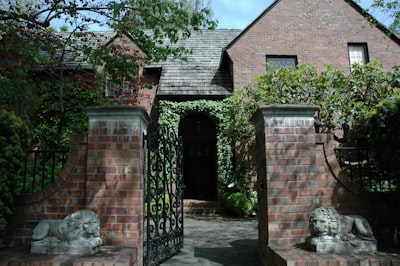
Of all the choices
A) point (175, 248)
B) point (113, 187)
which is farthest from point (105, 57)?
point (175, 248)

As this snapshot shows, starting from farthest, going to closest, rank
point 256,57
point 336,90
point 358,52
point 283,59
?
point 358,52 → point 283,59 → point 256,57 → point 336,90

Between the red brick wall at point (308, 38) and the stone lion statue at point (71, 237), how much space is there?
10068 millimetres

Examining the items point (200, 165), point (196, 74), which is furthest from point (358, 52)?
point (200, 165)

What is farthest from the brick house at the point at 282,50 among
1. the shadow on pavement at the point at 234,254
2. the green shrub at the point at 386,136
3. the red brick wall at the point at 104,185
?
the red brick wall at the point at 104,185

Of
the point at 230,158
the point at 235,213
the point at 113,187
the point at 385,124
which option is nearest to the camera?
the point at 113,187

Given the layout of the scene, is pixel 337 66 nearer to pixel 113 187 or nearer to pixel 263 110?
pixel 263 110

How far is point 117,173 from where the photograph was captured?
3680 millimetres

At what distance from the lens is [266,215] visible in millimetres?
3834

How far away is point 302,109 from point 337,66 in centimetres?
1026

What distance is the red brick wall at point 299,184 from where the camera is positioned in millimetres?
3732

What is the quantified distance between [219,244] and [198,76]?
8529 millimetres

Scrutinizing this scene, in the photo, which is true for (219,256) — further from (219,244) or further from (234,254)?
(219,244)

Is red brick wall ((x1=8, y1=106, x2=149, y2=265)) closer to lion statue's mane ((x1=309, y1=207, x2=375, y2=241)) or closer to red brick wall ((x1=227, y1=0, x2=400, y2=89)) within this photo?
lion statue's mane ((x1=309, y1=207, x2=375, y2=241))

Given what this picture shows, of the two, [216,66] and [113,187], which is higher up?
[216,66]
